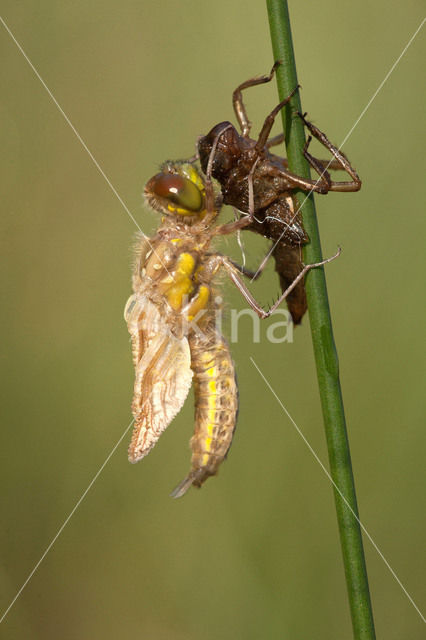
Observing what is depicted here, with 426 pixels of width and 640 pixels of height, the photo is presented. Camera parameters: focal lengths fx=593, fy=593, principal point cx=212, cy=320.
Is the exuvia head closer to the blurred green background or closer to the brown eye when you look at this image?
the brown eye

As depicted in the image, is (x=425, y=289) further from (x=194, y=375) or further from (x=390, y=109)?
(x=194, y=375)

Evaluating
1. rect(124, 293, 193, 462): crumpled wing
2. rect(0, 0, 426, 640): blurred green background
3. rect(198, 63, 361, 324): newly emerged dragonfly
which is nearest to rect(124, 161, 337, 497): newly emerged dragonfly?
rect(124, 293, 193, 462): crumpled wing

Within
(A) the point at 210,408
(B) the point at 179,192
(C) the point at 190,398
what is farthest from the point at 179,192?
(C) the point at 190,398


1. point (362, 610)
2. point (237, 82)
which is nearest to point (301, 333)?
point (237, 82)

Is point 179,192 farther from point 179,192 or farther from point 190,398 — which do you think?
point 190,398

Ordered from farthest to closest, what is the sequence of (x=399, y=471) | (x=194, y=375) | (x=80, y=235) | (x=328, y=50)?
(x=80, y=235)
(x=328, y=50)
(x=399, y=471)
(x=194, y=375)

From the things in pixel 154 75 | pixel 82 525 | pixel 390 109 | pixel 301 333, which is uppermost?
pixel 154 75
